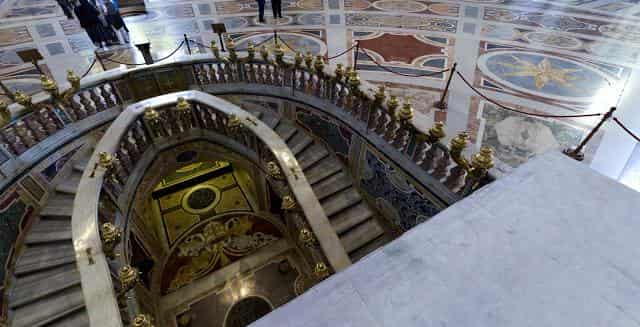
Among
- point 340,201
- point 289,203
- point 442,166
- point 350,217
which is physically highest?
point 442,166

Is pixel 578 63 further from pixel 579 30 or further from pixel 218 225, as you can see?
pixel 218 225

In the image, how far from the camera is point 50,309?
11.3ft

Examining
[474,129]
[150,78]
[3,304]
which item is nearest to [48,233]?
[3,304]

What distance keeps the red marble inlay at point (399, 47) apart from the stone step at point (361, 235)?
420cm

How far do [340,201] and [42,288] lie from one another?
412 cm

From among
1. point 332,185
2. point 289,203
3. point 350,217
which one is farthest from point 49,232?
point 350,217

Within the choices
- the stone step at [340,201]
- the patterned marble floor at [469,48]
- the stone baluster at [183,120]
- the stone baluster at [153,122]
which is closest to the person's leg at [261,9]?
the patterned marble floor at [469,48]

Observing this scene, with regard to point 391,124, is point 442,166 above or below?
below

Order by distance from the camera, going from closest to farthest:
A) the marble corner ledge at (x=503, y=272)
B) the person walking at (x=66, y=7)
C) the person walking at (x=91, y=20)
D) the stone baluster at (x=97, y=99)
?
the marble corner ledge at (x=503, y=272), the stone baluster at (x=97, y=99), the person walking at (x=91, y=20), the person walking at (x=66, y=7)

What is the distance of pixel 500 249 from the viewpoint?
1.27 meters

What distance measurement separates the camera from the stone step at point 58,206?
4.25 metres

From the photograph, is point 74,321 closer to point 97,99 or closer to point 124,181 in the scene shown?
point 124,181

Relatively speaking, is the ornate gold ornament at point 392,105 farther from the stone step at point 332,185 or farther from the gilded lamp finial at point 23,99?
the gilded lamp finial at point 23,99

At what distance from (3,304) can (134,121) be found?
8.92 feet
